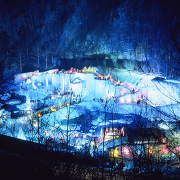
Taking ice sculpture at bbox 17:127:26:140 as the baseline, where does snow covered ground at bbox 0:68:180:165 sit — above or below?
above

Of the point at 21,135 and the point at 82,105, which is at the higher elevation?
the point at 82,105

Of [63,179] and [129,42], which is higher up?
[129,42]

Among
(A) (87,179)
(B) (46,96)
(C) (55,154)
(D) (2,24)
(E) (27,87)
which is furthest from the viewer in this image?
(D) (2,24)

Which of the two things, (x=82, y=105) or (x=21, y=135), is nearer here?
(x=21, y=135)

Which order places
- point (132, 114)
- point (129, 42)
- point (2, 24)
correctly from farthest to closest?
point (2, 24), point (129, 42), point (132, 114)

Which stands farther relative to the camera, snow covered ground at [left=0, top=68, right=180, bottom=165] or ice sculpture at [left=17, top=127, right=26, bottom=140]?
snow covered ground at [left=0, top=68, right=180, bottom=165]

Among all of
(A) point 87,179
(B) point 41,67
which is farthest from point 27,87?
(A) point 87,179

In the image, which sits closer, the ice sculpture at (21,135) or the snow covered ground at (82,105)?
the ice sculpture at (21,135)

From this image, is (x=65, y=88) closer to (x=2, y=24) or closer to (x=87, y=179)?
(x=87, y=179)

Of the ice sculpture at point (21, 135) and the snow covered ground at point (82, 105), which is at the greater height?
the snow covered ground at point (82, 105)

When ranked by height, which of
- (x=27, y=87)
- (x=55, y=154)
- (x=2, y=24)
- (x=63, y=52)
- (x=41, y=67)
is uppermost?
(x=2, y=24)

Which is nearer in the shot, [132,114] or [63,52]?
[132,114]
